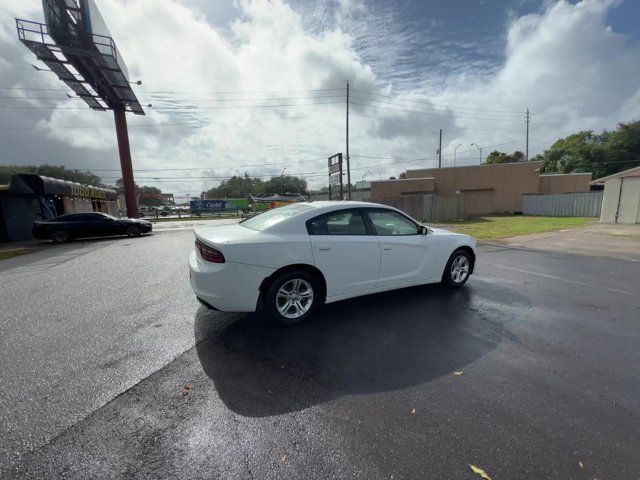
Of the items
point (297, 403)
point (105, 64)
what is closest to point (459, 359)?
point (297, 403)

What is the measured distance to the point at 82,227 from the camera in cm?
1344

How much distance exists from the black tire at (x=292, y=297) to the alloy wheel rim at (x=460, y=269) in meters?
2.61

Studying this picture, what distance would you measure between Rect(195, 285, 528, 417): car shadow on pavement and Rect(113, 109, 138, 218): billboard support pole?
28.5m

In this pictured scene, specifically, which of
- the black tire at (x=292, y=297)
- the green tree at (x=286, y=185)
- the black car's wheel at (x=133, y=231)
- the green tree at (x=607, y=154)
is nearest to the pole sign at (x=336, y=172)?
the black car's wheel at (x=133, y=231)

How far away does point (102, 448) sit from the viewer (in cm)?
193

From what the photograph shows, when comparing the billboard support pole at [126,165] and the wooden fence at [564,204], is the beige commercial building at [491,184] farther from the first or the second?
the billboard support pole at [126,165]

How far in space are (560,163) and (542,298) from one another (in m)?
55.5

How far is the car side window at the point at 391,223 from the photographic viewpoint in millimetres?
4219

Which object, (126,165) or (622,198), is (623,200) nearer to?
(622,198)

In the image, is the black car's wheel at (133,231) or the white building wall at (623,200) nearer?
the black car's wheel at (133,231)

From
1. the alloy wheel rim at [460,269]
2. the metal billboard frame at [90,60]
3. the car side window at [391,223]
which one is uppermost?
the metal billboard frame at [90,60]

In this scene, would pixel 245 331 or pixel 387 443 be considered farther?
pixel 245 331

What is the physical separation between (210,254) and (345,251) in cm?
166

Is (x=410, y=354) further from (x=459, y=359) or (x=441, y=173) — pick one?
(x=441, y=173)
